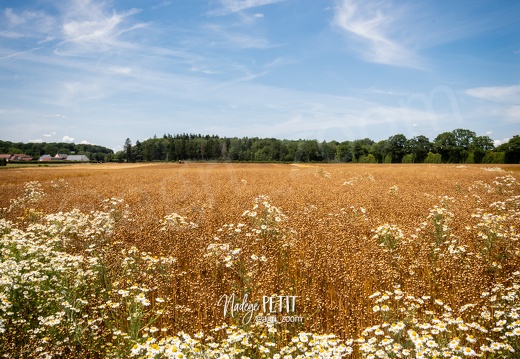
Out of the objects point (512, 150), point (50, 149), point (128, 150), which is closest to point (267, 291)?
point (512, 150)

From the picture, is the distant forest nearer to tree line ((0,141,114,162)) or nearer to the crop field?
tree line ((0,141,114,162))

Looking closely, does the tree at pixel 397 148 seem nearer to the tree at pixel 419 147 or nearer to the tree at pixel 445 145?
the tree at pixel 419 147

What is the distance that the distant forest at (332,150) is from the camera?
85.8 meters

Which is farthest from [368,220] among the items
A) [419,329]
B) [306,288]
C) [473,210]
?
[419,329]

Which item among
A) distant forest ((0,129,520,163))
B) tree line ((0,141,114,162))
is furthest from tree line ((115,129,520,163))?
tree line ((0,141,114,162))

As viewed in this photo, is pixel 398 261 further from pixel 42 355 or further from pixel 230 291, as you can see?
pixel 42 355

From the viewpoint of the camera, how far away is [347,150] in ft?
370

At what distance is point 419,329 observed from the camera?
Answer: 3.27 m

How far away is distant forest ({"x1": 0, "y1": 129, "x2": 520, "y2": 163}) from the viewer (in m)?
85.8

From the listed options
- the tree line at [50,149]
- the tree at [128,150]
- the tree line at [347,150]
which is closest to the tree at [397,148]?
the tree line at [347,150]

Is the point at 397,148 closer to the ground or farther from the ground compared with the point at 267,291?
farther from the ground

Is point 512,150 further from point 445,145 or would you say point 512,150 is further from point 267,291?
point 267,291

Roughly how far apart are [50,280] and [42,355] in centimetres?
143

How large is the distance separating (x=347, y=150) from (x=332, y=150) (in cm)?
652
